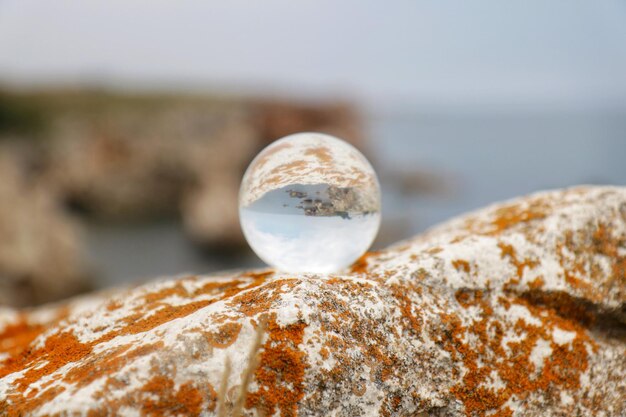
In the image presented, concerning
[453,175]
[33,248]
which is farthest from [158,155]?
[453,175]

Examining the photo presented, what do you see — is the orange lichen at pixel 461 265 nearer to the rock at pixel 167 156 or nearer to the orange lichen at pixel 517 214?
the orange lichen at pixel 517 214

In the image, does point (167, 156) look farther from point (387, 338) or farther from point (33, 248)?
point (387, 338)

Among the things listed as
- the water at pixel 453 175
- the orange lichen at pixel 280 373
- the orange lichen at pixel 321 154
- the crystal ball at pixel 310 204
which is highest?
the orange lichen at pixel 321 154

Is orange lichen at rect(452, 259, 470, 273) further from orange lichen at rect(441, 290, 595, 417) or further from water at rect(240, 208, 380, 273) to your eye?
water at rect(240, 208, 380, 273)

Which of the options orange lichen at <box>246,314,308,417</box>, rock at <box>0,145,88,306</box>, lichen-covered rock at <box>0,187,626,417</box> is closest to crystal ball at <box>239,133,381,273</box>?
lichen-covered rock at <box>0,187,626,417</box>

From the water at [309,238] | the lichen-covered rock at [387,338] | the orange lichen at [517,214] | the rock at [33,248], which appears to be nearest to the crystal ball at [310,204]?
the water at [309,238]

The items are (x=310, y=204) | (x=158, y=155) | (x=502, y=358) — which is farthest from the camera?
Result: (x=158, y=155)

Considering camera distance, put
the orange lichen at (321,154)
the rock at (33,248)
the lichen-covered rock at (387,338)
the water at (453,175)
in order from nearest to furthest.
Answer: the lichen-covered rock at (387,338) < the orange lichen at (321,154) < the rock at (33,248) < the water at (453,175)

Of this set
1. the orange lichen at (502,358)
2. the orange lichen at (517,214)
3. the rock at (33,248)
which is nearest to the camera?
the orange lichen at (502,358)
